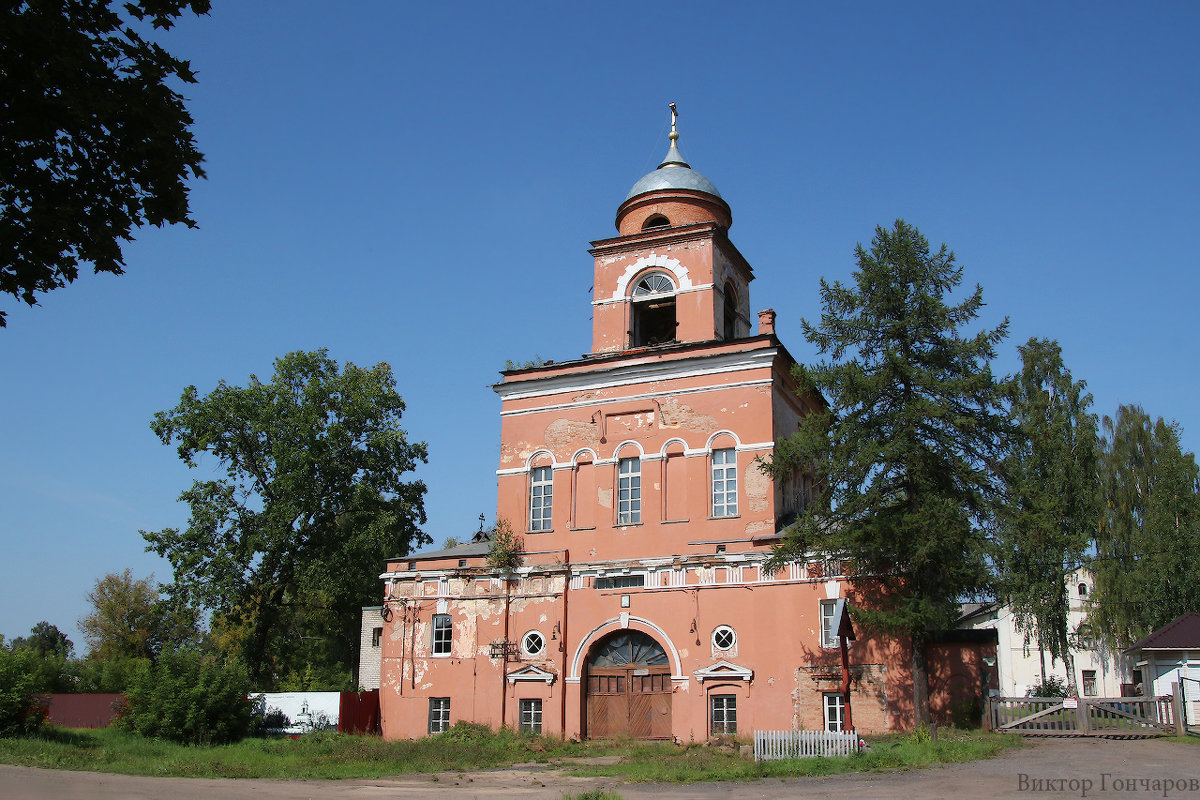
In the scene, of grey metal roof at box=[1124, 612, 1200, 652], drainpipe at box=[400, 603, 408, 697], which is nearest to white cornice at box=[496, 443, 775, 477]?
drainpipe at box=[400, 603, 408, 697]

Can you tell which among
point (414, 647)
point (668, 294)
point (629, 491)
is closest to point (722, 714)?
point (629, 491)

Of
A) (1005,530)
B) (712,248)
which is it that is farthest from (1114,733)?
(712,248)

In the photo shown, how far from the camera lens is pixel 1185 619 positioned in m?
28.2

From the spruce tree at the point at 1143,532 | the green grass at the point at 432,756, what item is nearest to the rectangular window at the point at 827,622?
the green grass at the point at 432,756

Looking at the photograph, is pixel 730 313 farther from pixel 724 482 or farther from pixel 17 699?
pixel 17 699

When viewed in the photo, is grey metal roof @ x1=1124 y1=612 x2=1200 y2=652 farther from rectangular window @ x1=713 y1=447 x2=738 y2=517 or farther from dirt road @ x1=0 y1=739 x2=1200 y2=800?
rectangular window @ x1=713 y1=447 x2=738 y2=517

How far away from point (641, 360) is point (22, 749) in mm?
18011

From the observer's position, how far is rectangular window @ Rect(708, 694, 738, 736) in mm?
23859

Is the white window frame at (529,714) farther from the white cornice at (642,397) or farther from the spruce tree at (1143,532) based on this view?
the spruce tree at (1143,532)

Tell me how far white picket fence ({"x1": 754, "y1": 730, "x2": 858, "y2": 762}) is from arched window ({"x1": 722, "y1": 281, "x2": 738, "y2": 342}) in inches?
577

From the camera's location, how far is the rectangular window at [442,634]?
27.7 meters

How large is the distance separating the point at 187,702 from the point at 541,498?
11.3 metres

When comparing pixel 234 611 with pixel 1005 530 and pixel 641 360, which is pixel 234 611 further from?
pixel 1005 530

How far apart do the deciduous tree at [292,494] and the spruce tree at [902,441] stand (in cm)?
1868
